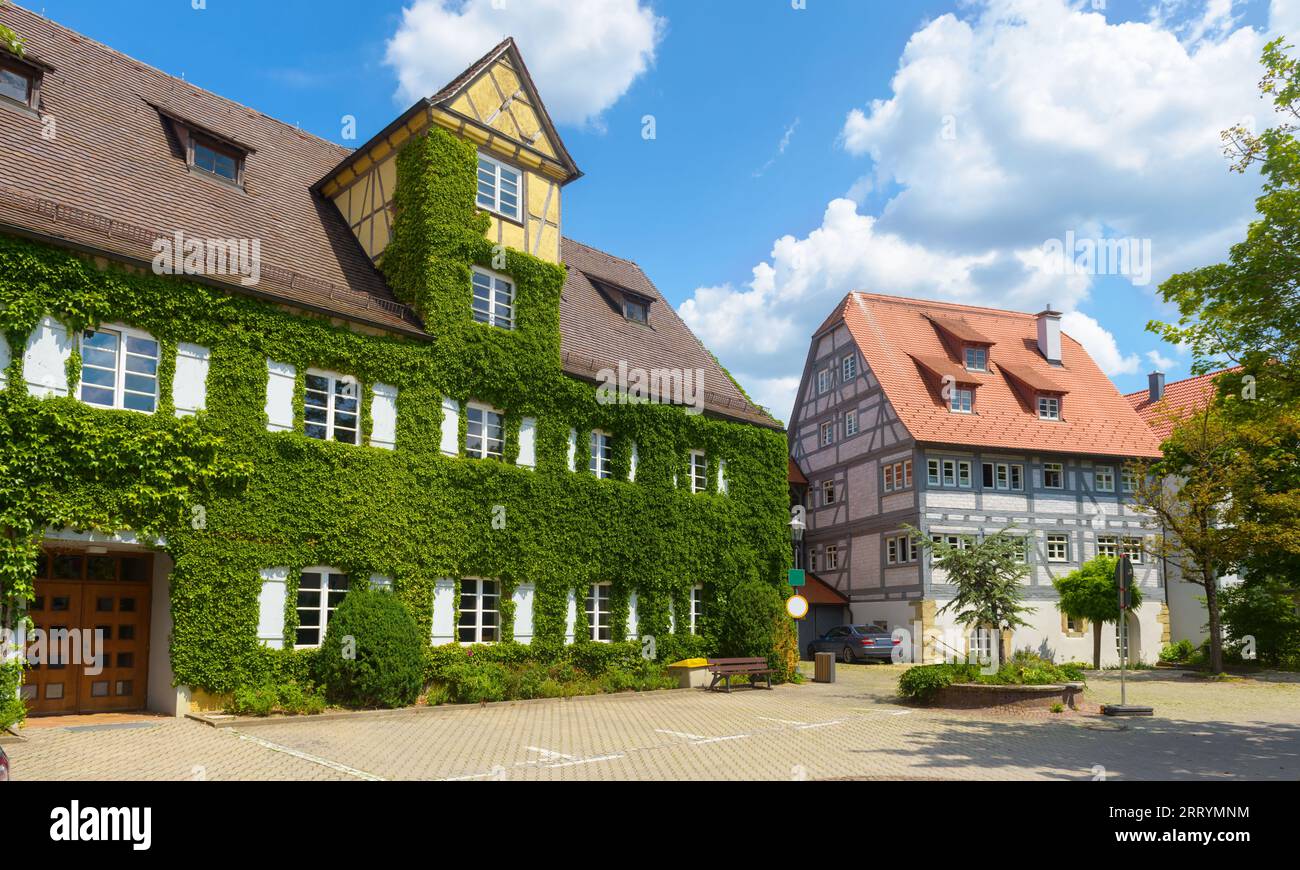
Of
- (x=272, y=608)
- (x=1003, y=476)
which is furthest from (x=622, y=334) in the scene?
(x=1003, y=476)

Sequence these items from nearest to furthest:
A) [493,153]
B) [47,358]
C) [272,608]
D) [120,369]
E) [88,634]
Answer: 1. [47,358]
2. [120,369]
3. [88,634]
4. [272,608]
5. [493,153]

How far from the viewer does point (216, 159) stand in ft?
64.2

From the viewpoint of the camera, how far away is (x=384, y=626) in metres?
16.5

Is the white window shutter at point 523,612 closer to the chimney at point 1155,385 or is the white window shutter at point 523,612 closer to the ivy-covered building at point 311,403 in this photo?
the ivy-covered building at point 311,403

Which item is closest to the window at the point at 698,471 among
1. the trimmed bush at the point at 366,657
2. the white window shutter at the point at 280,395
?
the trimmed bush at the point at 366,657

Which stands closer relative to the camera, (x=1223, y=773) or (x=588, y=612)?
(x=1223, y=773)

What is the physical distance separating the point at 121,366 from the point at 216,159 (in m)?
6.63

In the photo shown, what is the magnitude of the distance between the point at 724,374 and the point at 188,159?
15232mm

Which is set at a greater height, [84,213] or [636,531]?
[84,213]

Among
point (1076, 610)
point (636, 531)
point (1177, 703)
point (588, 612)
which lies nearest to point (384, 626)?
point (588, 612)

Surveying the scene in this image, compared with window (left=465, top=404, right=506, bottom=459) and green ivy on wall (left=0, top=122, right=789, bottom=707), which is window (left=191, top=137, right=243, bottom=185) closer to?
green ivy on wall (left=0, top=122, right=789, bottom=707)

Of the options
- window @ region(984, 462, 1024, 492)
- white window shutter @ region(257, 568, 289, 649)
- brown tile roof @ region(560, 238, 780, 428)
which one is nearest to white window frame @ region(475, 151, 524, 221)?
brown tile roof @ region(560, 238, 780, 428)

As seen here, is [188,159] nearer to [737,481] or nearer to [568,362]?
[568,362]

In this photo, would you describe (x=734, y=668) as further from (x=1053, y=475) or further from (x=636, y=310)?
(x=1053, y=475)
